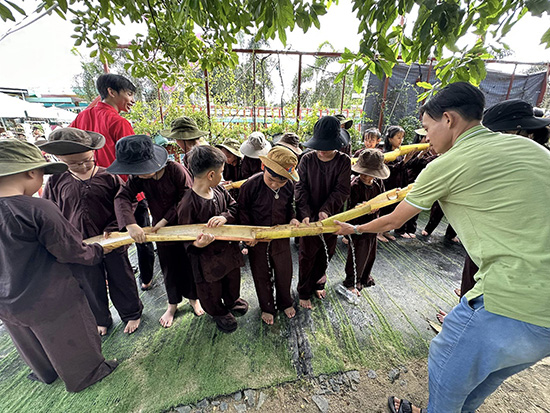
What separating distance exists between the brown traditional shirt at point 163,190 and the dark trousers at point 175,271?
324mm

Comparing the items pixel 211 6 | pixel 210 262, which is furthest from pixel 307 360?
pixel 211 6

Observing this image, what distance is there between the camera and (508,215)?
1.27 meters

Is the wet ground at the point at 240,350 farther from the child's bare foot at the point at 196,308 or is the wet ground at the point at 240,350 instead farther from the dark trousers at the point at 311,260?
the dark trousers at the point at 311,260

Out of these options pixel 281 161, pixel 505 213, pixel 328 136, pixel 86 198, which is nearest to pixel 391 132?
pixel 328 136

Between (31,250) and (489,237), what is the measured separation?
9.83 ft

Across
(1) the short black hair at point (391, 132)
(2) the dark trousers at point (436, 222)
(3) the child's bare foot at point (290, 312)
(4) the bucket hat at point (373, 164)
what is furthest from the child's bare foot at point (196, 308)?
(2) the dark trousers at point (436, 222)

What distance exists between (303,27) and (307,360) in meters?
2.92

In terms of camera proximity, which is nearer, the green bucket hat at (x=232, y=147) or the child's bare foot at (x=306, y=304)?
the child's bare foot at (x=306, y=304)

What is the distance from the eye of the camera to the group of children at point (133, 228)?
1.66m

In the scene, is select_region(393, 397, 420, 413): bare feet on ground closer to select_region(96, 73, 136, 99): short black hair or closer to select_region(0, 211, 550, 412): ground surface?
select_region(0, 211, 550, 412): ground surface

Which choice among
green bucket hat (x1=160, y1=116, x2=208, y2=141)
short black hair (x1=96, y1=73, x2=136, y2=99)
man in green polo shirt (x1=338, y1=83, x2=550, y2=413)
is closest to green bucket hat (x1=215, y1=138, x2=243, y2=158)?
green bucket hat (x1=160, y1=116, x2=208, y2=141)

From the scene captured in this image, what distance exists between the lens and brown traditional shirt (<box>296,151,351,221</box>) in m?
2.87

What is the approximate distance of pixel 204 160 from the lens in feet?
6.81

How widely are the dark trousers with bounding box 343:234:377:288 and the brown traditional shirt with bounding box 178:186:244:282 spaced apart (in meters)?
1.58
